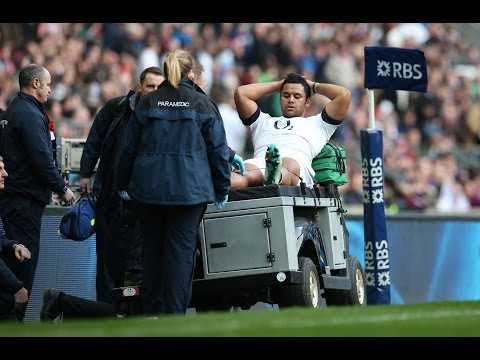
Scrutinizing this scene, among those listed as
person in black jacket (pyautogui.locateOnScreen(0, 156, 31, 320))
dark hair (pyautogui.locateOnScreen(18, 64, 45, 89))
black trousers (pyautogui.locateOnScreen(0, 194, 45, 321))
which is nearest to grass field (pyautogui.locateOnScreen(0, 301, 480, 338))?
person in black jacket (pyautogui.locateOnScreen(0, 156, 31, 320))

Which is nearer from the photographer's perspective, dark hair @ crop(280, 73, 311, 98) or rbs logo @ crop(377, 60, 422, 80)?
rbs logo @ crop(377, 60, 422, 80)

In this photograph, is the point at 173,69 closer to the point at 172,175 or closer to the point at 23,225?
the point at 172,175

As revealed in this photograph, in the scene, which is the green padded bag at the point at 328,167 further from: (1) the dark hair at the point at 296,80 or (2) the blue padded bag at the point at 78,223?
(2) the blue padded bag at the point at 78,223

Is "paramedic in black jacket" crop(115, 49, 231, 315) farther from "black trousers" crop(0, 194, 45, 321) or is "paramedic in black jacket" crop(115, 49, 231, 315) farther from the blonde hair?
"black trousers" crop(0, 194, 45, 321)

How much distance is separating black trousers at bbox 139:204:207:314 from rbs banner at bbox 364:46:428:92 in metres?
1.90

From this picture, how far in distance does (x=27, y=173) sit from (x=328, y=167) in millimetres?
2790

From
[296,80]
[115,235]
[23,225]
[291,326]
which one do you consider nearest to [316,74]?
[296,80]

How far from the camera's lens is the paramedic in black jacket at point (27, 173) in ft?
39.6

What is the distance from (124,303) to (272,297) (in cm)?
131

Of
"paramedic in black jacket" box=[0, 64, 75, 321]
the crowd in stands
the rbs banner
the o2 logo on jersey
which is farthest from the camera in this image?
the crowd in stands

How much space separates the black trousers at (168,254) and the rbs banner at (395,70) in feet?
6.24

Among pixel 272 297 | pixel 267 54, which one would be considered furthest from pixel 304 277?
pixel 267 54

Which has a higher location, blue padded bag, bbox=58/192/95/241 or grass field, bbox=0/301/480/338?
blue padded bag, bbox=58/192/95/241

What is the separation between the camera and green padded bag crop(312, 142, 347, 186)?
13.1 metres
